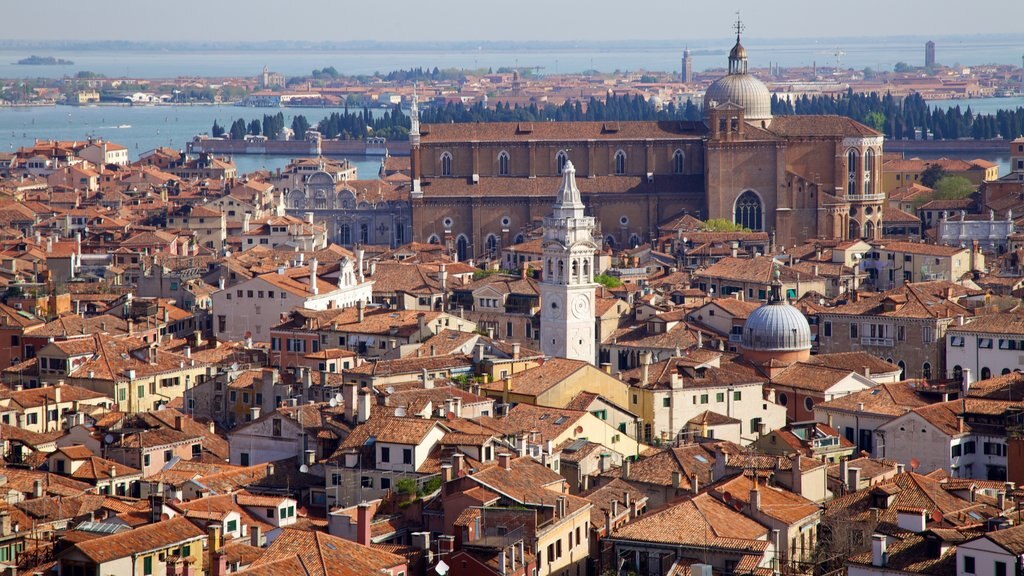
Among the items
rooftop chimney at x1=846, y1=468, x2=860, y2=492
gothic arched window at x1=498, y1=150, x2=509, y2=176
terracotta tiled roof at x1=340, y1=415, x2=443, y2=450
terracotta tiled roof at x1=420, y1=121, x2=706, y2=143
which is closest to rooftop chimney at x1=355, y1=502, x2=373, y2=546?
terracotta tiled roof at x1=340, y1=415, x2=443, y2=450

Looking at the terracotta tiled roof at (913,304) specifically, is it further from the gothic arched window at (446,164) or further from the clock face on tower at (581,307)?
the gothic arched window at (446,164)

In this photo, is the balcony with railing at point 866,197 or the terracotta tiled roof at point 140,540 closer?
the terracotta tiled roof at point 140,540

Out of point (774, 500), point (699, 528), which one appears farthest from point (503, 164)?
point (699, 528)

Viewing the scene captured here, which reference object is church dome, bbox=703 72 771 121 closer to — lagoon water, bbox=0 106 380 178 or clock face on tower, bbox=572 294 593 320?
clock face on tower, bbox=572 294 593 320

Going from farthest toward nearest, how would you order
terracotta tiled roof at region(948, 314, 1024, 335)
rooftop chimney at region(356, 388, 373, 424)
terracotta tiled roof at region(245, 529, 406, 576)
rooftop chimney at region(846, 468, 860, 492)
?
terracotta tiled roof at region(948, 314, 1024, 335), rooftop chimney at region(356, 388, 373, 424), rooftop chimney at region(846, 468, 860, 492), terracotta tiled roof at region(245, 529, 406, 576)

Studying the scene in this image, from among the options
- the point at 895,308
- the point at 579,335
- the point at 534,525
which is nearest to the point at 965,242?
the point at 895,308

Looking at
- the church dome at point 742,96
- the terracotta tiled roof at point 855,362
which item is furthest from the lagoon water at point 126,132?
Answer: the terracotta tiled roof at point 855,362

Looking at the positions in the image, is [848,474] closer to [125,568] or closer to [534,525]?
[534,525]
